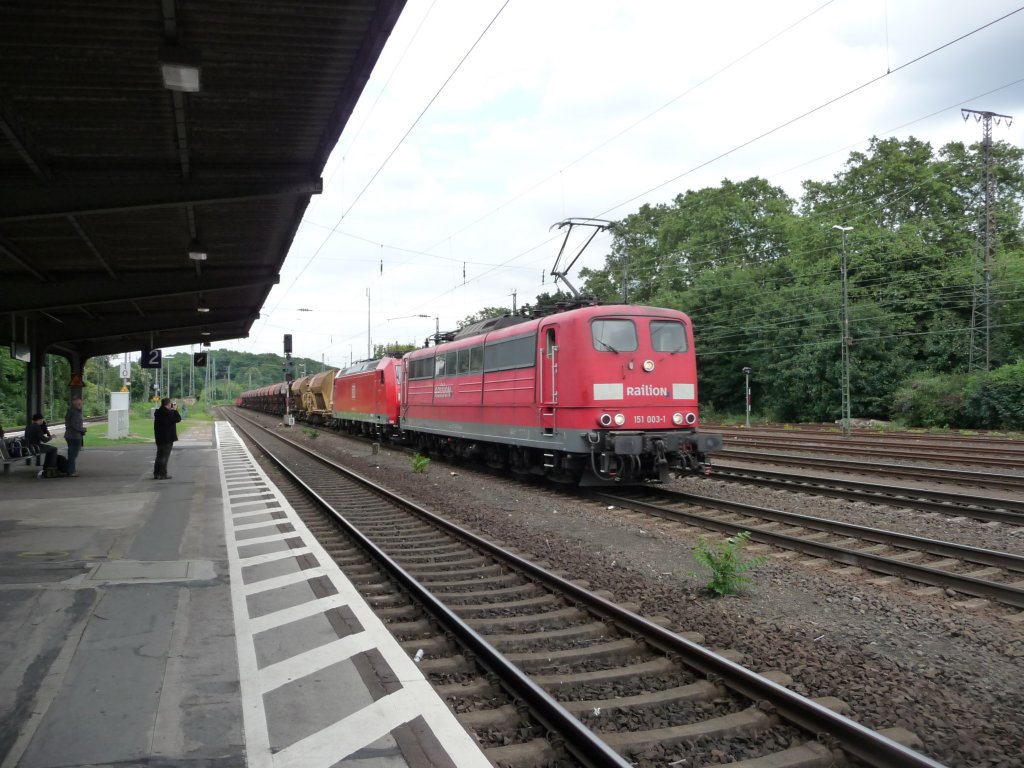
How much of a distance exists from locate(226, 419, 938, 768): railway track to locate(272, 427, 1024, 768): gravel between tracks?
1.43ft

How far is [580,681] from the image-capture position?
4543mm

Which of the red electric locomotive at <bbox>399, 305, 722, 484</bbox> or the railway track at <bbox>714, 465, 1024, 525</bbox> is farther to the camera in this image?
the red electric locomotive at <bbox>399, 305, 722, 484</bbox>

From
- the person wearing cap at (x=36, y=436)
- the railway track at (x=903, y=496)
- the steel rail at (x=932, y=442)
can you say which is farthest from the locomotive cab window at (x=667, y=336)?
the person wearing cap at (x=36, y=436)

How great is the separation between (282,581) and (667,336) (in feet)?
26.5

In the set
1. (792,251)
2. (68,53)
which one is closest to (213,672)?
(68,53)

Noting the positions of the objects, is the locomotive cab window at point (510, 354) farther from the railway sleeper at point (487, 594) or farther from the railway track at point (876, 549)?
the railway sleeper at point (487, 594)

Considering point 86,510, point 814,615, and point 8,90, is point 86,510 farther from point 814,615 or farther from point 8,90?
point 814,615

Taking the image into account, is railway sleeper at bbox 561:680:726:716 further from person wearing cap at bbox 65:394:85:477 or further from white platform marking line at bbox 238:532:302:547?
person wearing cap at bbox 65:394:85:477

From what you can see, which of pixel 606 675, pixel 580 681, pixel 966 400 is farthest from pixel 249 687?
pixel 966 400

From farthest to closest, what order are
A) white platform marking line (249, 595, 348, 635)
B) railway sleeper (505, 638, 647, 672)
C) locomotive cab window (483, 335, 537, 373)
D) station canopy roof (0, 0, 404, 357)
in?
locomotive cab window (483, 335, 537, 373), station canopy roof (0, 0, 404, 357), white platform marking line (249, 595, 348, 635), railway sleeper (505, 638, 647, 672)

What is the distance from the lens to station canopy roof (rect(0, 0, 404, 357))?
20.9 feet

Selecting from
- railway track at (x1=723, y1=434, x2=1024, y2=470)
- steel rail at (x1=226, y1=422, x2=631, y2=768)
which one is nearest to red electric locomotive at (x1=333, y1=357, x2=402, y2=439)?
railway track at (x1=723, y1=434, x2=1024, y2=470)

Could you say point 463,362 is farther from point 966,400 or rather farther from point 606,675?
point 966,400

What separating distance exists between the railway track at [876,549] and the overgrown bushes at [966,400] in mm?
24874
